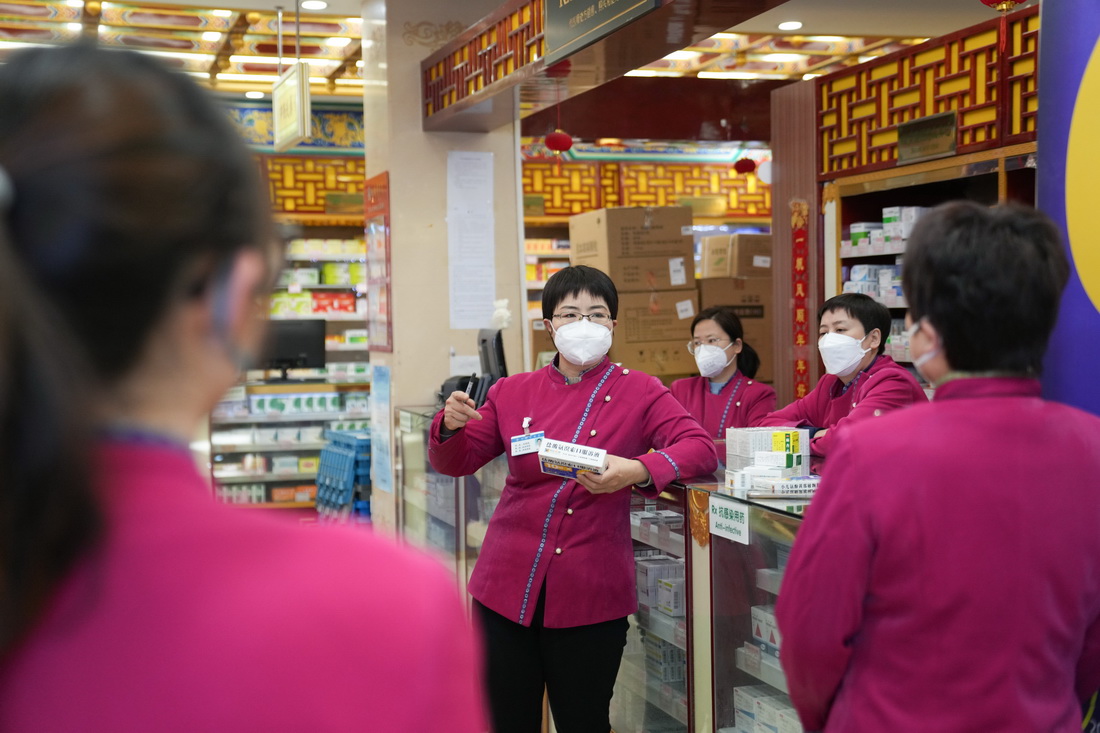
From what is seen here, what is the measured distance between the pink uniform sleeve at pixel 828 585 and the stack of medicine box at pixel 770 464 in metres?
0.86

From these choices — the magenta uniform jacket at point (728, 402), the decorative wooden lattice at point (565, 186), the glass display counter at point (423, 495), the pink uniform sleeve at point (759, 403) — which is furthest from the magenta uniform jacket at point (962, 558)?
the decorative wooden lattice at point (565, 186)

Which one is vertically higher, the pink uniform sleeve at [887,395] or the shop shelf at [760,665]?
the pink uniform sleeve at [887,395]

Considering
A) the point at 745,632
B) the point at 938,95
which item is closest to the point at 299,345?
the point at 938,95

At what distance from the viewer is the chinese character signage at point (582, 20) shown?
12.3ft

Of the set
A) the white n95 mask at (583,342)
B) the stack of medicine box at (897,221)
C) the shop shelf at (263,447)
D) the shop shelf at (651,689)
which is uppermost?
the stack of medicine box at (897,221)

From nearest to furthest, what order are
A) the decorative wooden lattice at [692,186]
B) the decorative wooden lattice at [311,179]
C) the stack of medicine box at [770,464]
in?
the stack of medicine box at [770,464], the decorative wooden lattice at [311,179], the decorative wooden lattice at [692,186]

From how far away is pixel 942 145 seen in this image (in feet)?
19.1

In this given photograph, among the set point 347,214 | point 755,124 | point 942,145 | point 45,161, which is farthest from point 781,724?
point 347,214

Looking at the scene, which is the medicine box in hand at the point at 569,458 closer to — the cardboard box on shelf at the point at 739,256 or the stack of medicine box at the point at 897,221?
the stack of medicine box at the point at 897,221

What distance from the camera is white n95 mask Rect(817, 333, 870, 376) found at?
4723mm

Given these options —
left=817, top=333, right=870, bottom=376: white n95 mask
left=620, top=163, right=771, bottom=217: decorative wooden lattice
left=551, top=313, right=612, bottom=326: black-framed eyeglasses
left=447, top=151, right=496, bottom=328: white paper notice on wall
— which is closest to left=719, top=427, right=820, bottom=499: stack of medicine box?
left=551, top=313, right=612, bottom=326: black-framed eyeglasses

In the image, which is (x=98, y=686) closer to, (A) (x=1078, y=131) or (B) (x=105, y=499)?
(B) (x=105, y=499)

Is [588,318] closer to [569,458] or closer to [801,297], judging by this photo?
[569,458]

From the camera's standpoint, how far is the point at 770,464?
2514mm
